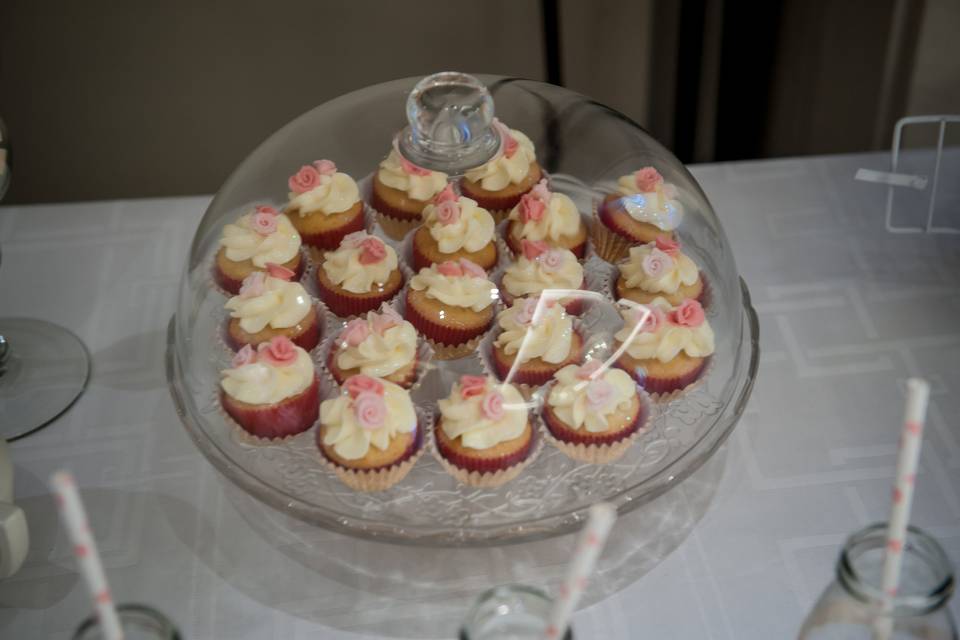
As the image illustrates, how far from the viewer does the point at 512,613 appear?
2.85 ft

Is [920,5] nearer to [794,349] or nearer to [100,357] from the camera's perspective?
[794,349]

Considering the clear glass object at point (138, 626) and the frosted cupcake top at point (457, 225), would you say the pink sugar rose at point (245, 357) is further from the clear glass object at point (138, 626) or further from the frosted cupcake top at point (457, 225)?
the clear glass object at point (138, 626)

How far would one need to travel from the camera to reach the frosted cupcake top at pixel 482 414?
4.14 feet

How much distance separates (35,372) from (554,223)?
0.73 metres

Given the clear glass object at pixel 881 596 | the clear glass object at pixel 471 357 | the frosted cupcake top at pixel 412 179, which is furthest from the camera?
the frosted cupcake top at pixel 412 179

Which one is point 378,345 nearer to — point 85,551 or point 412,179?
point 412,179

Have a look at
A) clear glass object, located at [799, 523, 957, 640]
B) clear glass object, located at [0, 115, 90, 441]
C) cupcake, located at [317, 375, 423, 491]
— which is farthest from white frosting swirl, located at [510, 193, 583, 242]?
clear glass object, located at [799, 523, 957, 640]

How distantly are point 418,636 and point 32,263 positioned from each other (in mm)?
925

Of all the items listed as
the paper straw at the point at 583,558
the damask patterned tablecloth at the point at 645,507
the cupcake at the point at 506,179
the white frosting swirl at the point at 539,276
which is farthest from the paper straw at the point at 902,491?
the cupcake at the point at 506,179

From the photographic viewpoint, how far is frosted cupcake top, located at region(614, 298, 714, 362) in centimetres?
134

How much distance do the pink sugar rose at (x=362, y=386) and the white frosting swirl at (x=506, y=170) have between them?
408 millimetres

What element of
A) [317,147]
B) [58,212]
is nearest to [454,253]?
[317,147]

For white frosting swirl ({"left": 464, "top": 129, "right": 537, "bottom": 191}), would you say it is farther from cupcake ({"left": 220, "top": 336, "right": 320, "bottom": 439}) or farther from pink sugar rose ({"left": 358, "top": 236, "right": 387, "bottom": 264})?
cupcake ({"left": 220, "top": 336, "right": 320, "bottom": 439})

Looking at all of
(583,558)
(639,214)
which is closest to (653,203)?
(639,214)
